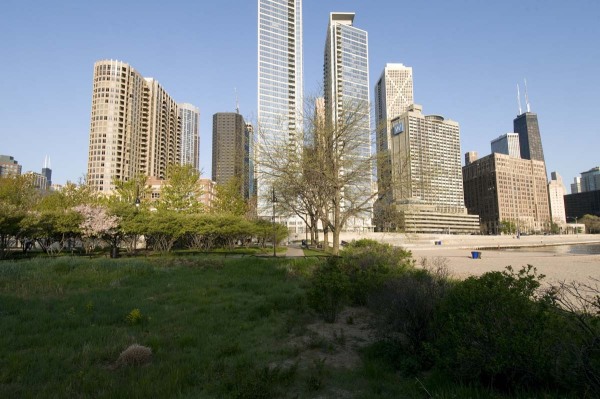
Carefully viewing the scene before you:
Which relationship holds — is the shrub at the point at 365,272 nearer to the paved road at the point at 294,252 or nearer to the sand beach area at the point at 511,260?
the sand beach area at the point at 511,260

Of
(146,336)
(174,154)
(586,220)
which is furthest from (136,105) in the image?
(586,220)

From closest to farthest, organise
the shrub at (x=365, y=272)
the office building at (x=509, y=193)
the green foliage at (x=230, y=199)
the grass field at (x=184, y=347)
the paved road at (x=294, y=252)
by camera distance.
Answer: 1. the grass field at (x=184, y=347)
2. the shrub at (x=365, y=272)
3. the paved road at (x=294, y=252)
4. the green foliage at (x=230, y=199)
5. the office building at (x=509, y=193)

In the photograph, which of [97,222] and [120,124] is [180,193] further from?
[120,124]

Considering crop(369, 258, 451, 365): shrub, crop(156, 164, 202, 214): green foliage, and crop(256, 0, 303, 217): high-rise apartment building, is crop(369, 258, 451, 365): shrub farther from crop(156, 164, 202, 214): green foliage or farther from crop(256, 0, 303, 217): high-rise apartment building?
crop(256, 0, 303, 217): high-rise apartment building

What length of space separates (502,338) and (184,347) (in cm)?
524

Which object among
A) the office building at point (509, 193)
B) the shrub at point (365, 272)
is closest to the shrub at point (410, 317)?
the shrub at point (365, 272)

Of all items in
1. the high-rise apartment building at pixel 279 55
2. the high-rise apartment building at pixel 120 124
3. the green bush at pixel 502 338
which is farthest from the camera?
the high-rise apartment building at pixel 279 55

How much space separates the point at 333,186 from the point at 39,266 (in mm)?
16118

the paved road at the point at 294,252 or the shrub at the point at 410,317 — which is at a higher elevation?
the shrub at the point at 410,317

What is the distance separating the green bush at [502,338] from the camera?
398cm

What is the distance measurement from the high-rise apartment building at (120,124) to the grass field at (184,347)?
133 m

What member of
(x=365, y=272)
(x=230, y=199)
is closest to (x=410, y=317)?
(x=365, y=272)

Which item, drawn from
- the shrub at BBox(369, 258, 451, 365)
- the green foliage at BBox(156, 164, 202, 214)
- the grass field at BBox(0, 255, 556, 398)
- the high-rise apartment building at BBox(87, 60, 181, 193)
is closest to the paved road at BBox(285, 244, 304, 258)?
the green foliage at BBox(156, 164, 202, 214)

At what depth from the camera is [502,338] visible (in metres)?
4.09
